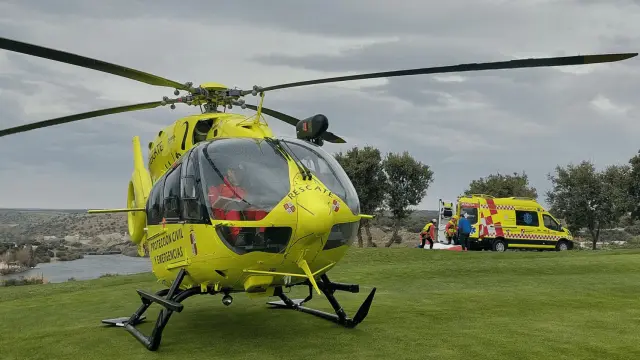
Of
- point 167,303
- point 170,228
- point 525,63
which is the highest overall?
point 525,63

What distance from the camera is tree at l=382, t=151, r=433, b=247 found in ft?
134

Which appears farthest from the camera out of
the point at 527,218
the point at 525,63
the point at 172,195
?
the point at 527,218

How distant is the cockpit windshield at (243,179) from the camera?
653 centimetres

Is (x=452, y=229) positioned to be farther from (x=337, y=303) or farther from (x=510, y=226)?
(x=337, y=303)

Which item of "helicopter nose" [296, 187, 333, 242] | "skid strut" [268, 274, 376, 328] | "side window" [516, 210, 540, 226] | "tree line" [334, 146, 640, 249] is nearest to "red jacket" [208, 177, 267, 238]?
"helicopter nose" [296, 187, 333, 242]

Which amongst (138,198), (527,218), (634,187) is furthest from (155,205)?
(634,187)

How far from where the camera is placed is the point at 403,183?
41.3 m

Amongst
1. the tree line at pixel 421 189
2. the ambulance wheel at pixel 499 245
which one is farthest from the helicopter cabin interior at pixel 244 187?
the tree line at pixel 421 189

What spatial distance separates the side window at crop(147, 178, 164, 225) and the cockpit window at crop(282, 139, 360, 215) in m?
2.09

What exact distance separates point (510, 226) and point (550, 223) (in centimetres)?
239

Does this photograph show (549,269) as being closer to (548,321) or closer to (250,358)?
(548,321)

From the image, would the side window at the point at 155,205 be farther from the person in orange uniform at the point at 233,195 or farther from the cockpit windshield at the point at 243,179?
the person in orange uniform at the point at 233,195

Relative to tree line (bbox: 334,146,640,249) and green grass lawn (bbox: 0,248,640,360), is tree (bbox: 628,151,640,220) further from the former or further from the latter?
green grass lawn (bbox: 0,248,640,360)

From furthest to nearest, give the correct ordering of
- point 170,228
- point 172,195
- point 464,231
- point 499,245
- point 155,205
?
point 499,245 < point 464,231 < point 155,205 < point 170,228 < point 172,195
